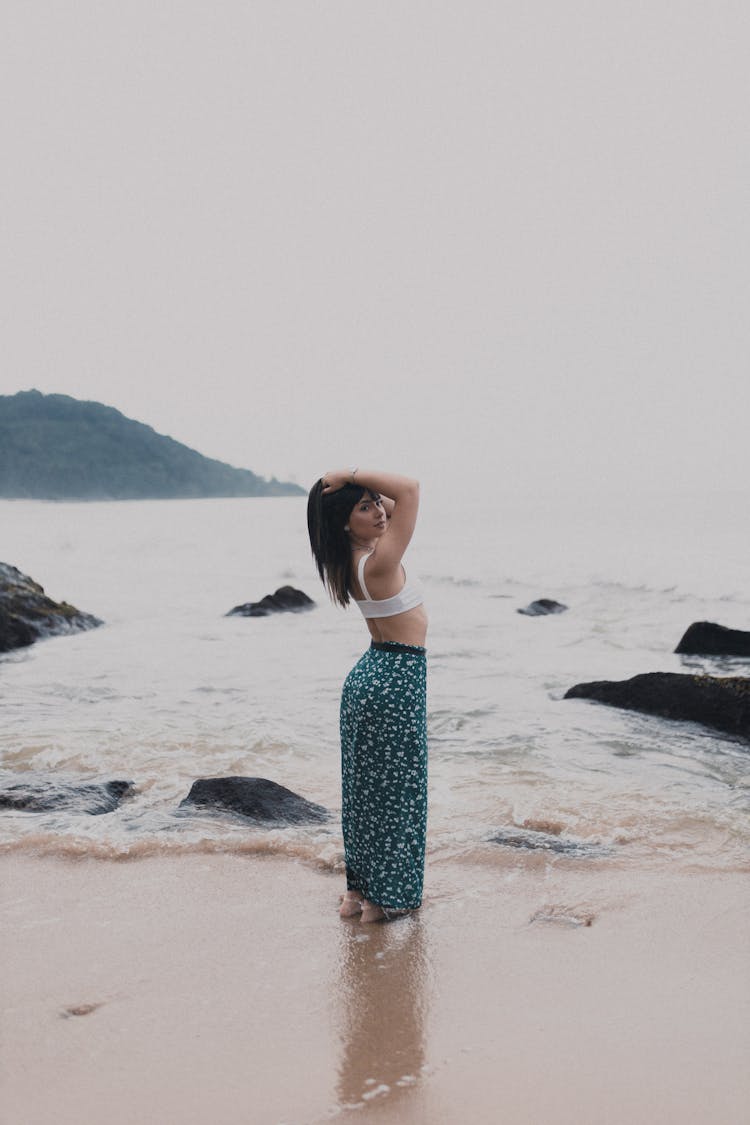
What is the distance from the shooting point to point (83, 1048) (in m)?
2.78

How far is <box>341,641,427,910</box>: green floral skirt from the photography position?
12.6 ft

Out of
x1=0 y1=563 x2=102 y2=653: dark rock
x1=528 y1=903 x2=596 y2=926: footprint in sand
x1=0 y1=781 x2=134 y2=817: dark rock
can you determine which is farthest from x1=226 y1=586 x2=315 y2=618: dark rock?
x1=528 y1=903 x2=596 y2=926: footprint in sand

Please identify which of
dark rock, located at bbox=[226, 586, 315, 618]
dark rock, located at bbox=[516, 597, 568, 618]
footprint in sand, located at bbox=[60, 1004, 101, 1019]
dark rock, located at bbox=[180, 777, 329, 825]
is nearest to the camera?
footprint in sand, located at bbox=[60, 1004, 101, 1019]

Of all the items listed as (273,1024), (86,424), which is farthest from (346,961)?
(86,424)

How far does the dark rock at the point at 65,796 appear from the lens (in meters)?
5.35

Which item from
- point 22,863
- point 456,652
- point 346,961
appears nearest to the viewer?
point 346,961

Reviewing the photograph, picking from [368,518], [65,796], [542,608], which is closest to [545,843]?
[368,518]

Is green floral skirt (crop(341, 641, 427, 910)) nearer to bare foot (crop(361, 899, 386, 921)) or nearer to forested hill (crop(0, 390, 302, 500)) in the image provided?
bare foot (crop(361, 899, 386, 921))

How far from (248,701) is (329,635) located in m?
5.29

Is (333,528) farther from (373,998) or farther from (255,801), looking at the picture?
(255,801)

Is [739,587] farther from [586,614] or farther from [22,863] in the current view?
[22,863]

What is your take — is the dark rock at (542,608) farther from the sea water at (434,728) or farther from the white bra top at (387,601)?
the white bra top at (387,601)

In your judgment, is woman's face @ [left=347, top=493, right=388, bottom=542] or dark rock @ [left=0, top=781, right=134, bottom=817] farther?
dark rock @ [left=0, top=781, right=134, bottom=817]

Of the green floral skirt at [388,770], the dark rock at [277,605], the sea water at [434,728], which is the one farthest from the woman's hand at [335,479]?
the dark rock at [277,605]
